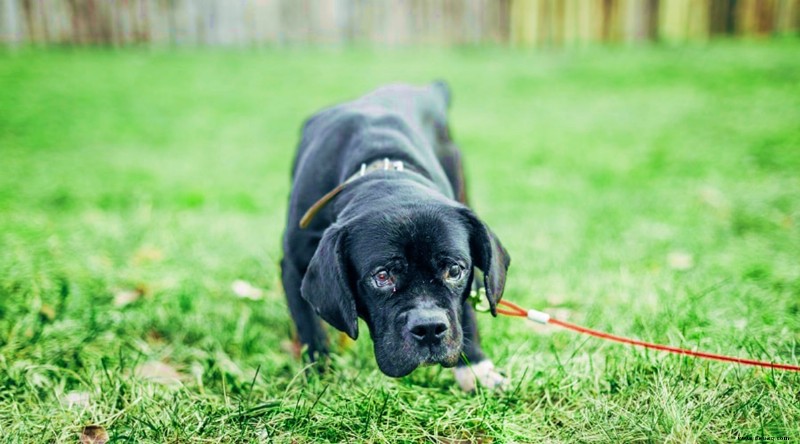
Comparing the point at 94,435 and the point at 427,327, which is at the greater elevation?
the point at 427,327

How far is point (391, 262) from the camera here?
2689 mm

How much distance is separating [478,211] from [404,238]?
3.24 metres

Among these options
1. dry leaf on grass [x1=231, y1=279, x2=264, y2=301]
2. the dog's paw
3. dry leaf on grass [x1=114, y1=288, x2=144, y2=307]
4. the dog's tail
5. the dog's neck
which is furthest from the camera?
the dog's tail

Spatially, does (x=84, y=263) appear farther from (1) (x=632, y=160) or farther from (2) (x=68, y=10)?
(2) (x=68, y=10)

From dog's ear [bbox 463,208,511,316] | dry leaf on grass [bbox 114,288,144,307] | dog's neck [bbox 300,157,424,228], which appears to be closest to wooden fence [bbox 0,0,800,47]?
dry leaf on grass [bbox 114,288,144,307]

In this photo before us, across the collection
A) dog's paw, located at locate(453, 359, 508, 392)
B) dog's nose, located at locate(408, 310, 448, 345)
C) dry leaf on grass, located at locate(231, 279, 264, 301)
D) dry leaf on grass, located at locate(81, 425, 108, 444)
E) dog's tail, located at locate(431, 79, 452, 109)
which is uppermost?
dog's tail, located at locate(431, 79, 452, 109)

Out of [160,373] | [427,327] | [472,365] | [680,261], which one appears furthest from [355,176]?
[680,261]

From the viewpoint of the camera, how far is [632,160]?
701 centimetres

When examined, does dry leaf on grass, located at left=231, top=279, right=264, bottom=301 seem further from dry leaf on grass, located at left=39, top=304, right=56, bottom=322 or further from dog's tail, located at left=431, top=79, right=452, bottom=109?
dog's tail, located at left=431, top=79, right=452, bottom=109

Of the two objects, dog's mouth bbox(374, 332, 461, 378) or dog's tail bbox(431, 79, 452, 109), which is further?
dog's tail bbox(431, 79, 452, 109)

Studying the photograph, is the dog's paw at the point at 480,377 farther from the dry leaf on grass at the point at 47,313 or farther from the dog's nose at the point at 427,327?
the dry leaf on grass at the point at 47,313

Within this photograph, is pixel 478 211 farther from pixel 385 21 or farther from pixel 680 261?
pixel 385 21

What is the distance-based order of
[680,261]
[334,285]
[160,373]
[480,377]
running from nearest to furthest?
[334,285] < [480,377] < [160,373] < [680,261]

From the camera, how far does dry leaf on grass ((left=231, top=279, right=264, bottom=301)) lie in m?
4.08
